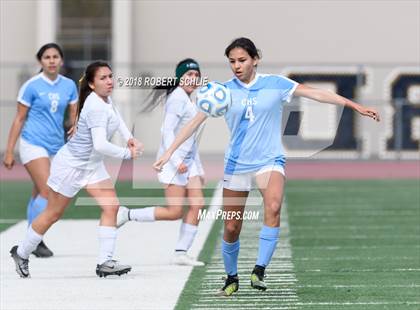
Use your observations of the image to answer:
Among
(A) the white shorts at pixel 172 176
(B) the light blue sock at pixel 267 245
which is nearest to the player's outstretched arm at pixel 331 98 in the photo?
(B) the light blue sock at pixel 267 245

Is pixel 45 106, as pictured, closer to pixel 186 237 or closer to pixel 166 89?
pixel 166 89

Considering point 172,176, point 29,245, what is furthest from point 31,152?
point 29,245

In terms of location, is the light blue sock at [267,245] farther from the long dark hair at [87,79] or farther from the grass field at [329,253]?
the long dark hair at [87,79]

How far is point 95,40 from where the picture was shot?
98.0ft

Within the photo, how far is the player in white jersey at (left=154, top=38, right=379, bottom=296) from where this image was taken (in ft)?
29.1

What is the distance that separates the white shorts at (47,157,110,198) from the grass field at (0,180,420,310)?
1.08 metres

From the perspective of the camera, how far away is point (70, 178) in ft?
33.1

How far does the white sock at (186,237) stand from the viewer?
10.9 metres

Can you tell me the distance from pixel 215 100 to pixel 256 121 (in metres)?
0.36

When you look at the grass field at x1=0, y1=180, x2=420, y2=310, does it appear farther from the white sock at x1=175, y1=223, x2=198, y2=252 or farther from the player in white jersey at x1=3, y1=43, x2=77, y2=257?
the player in white jersey at x1=3, y1=43, x2=77, y2=257

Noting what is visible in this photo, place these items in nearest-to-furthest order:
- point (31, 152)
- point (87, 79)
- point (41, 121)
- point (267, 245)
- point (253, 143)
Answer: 1. point (267, 245)
2. point (253, 143)
3. point (87, 79)
4. point (31, 152)
5. point (41, 121)

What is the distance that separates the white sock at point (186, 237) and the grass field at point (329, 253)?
250 mm

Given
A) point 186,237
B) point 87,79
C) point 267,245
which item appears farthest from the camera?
point 186,237

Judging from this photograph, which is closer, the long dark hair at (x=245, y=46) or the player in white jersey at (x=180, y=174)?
the long dark hair at (x=245, y=46)
